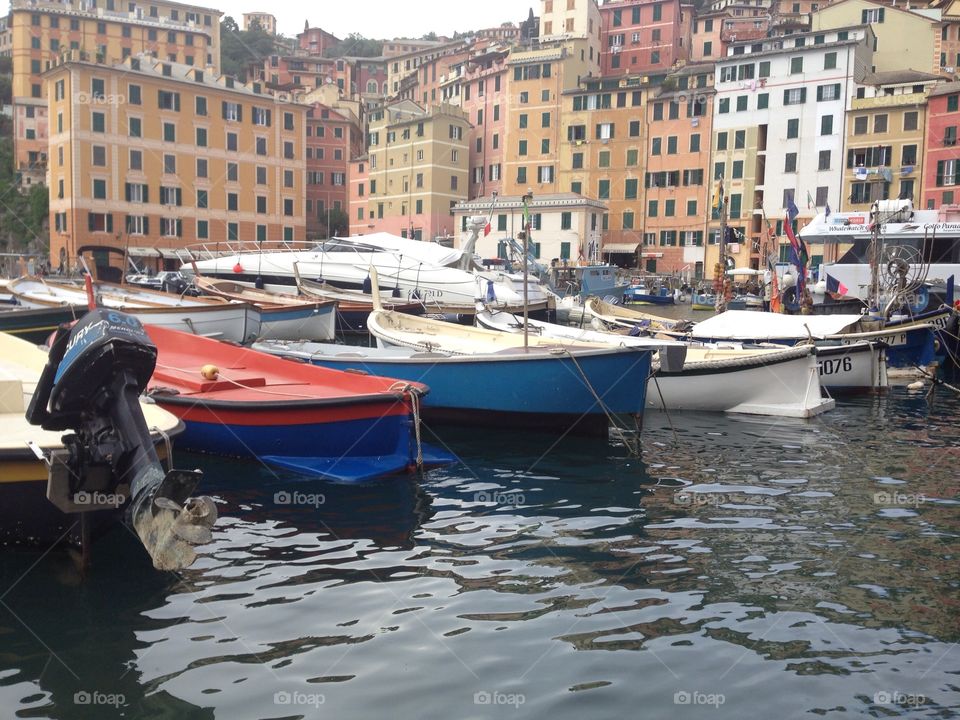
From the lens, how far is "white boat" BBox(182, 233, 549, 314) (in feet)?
103

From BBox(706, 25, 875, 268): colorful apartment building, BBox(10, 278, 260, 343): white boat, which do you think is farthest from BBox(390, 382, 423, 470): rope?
BBox(706, 25, 875, 268): colorful apartment building

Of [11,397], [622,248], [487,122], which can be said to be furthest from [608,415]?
[487,122]

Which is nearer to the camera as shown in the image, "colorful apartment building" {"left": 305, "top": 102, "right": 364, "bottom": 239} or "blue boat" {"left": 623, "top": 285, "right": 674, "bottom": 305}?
"blue boat" {"left": 623, "top": 285, "right": 674, "bottom": 305}

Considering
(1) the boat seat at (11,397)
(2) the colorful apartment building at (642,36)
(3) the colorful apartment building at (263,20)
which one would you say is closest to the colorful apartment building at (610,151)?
(2) the colorful apartment building at (642,36)

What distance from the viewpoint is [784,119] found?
186ft

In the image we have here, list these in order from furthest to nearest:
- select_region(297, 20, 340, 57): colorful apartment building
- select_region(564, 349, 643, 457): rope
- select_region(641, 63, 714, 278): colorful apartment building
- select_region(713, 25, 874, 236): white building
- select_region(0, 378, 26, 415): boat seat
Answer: select_region(297, 20, 340, 57): colorful apartment building
select_region(641, 63, 714, 278): colorful apartment building
select_region(713, 25, 874, 236): white building
select_region(564, 349, 643, 457): rope
select_region(0, 378, 26, 415): boat seat

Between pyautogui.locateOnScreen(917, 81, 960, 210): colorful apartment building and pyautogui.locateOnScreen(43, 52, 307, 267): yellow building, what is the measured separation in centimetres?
3967

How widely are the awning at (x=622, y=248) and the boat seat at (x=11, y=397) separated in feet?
185

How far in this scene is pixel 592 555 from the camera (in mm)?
7926

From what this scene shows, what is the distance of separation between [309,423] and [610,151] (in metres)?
57.7

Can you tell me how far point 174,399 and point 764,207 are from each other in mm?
51840

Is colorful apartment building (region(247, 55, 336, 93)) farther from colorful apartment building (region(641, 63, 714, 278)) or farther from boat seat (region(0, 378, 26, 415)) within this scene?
boat seat (region(0, 378, 26, 415))

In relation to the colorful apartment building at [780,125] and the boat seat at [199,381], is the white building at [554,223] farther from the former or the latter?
the boat seat at [199,381]

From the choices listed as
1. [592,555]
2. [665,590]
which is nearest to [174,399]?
[592,555]
